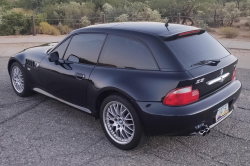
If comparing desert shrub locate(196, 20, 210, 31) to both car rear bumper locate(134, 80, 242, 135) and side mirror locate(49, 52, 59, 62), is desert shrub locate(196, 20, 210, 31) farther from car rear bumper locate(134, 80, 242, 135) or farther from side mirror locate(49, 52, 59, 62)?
car rear bumper locate(134, 80, 242, 135)

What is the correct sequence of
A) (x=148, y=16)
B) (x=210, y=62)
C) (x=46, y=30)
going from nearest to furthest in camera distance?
(x=210, y=62) → (x=46, y=30) → (x=148, y=16)

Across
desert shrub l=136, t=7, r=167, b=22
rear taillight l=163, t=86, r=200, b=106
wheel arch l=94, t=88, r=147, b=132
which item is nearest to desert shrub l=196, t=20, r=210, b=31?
desert shrub l=136, t=7, r=167, b=22

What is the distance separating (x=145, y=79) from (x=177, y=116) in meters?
0.55

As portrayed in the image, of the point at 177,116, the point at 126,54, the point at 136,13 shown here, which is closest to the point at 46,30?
the point at 136,13

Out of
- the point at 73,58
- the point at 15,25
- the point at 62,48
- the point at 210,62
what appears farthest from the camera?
the point at 15,25

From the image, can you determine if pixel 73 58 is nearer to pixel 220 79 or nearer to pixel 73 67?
pixel 73 67

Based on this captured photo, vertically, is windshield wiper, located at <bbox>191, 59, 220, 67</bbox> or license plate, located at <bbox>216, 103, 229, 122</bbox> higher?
windshield wiper, located at <bbox>191, 59, 220, 67</bbox>

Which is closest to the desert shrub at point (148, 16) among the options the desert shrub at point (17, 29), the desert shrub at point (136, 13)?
the desert shrub at point (136, 13)

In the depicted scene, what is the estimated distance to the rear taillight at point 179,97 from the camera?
3.01m

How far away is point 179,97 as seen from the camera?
302 centimetres

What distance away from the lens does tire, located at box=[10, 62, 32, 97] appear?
510 cm

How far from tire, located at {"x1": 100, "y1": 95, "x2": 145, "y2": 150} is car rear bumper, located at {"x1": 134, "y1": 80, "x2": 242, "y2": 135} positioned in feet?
0.42

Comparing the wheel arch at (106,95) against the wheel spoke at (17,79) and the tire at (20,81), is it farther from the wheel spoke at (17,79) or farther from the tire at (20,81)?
the wheel spoke at (17,79)

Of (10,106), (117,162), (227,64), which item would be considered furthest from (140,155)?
(10,106)
